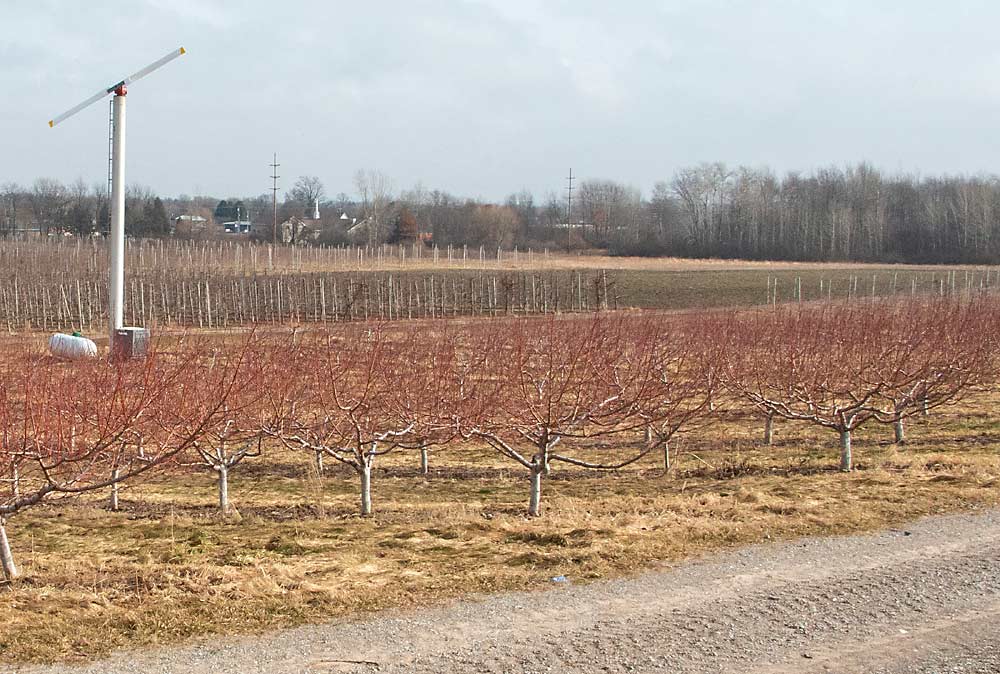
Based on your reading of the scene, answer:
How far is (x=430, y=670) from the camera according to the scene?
6.38 m

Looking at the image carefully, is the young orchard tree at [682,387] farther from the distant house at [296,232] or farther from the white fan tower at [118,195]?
the distant house at [296,232]

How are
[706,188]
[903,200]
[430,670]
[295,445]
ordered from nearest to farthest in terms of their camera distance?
[430,670]
[295,445]
[903,200]
[706,188]

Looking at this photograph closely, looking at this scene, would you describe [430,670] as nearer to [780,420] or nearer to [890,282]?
[780,420]

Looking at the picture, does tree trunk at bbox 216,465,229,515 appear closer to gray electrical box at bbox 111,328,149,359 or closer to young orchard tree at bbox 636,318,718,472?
young orchard tree at bbox 636,318,718,472

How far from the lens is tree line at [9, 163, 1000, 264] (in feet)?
267

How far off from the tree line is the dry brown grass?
2535 inches

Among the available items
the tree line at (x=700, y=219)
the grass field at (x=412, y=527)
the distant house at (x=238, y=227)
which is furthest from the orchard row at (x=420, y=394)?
the distant house at (x=238, y=227)

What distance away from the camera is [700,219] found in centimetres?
10000

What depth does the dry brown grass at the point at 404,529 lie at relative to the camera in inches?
300

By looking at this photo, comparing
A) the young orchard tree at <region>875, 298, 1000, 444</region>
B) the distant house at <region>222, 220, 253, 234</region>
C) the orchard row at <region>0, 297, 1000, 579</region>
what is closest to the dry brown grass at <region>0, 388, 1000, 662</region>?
the orchard row at <region>0, 297, 1000, 579</region>

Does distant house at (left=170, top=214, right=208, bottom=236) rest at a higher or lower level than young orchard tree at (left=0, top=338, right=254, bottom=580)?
higher

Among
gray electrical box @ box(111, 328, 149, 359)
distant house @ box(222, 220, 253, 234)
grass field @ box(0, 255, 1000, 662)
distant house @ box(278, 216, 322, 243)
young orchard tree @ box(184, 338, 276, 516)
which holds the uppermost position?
distant house @ box(222, 220, 253, 234)

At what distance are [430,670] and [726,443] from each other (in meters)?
11.3

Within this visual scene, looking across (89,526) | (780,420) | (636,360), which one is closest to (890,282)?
(780,420)
